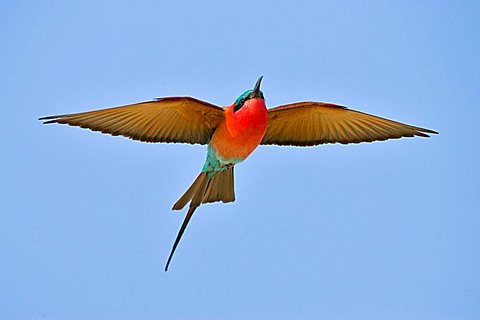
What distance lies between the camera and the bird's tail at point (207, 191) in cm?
393

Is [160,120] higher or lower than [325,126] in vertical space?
lower

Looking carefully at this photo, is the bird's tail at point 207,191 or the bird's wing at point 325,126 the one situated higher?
the bird's wing at point 325,126

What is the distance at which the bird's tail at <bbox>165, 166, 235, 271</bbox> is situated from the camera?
3.93 metres

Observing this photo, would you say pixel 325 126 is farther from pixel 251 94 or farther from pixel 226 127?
pixel 251 94

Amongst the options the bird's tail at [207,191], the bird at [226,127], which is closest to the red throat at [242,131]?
the bird at [226,127]

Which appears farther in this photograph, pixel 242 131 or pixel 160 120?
pixel 160 120

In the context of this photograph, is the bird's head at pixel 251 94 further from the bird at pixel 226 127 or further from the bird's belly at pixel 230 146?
the bird's belly at pixel 230 146

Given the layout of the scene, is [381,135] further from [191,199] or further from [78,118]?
[78,118]

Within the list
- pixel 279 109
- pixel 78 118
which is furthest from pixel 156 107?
pixel 279 109

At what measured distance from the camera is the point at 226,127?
3693 millimetres

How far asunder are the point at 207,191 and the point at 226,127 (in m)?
0.52

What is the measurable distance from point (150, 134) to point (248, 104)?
73cm

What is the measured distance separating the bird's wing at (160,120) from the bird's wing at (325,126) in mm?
376

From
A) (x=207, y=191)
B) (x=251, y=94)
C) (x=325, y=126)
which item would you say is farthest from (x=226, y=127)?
(x=325, y=126)
